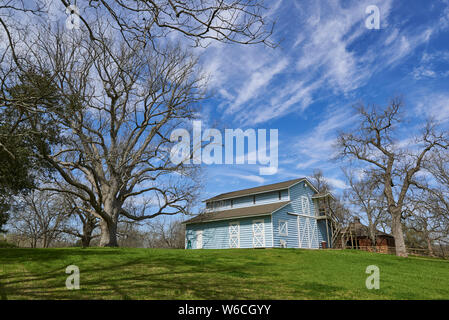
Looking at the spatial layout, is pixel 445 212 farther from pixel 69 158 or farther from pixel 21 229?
pixel 21 229

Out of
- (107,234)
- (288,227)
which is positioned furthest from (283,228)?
(107,234)

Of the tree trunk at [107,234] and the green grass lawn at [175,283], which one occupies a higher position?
the tree trunk at [107,234]

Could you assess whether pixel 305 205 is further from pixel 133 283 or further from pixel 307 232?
pixel 133 283

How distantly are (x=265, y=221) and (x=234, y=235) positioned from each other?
381 centimetres

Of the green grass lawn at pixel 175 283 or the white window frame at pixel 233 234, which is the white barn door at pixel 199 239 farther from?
the green grass lawn at pixel 175 283

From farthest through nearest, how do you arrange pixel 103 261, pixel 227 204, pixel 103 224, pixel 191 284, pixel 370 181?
pixel 227 204, pixel 370 181, pixel 103 224, pixel 103 261, pixel 191 284

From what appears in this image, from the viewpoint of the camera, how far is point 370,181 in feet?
94.6

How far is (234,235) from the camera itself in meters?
27.2

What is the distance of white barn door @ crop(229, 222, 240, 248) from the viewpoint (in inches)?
1057

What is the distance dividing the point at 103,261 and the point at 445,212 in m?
33.2

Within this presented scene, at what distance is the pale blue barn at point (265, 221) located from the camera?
82.9 ft

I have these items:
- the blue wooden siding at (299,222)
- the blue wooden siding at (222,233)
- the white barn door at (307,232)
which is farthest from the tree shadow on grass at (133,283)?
the white barn door at (307,232)
